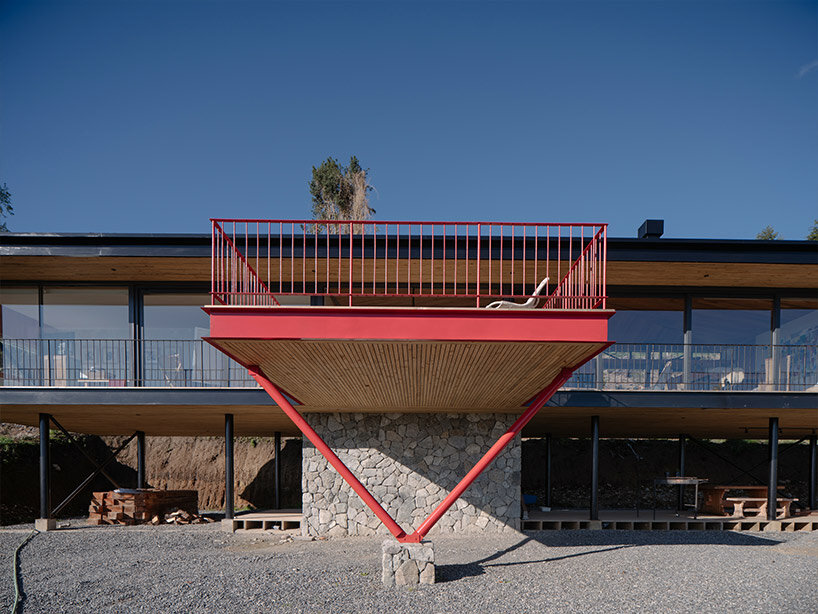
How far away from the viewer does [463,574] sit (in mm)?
7801

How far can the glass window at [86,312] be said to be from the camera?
1228 cm

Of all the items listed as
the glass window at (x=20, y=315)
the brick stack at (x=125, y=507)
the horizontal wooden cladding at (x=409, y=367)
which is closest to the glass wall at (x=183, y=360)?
the glass window at (x=20, y=315)

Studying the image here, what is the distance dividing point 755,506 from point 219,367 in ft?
42.7

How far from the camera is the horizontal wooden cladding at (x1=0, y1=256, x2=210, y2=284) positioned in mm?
11094

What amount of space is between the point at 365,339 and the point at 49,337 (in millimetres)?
10110

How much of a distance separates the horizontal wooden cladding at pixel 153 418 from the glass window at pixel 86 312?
1.68m

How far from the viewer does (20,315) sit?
12.6m

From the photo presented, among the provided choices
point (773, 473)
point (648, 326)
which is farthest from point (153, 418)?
point (773, 473)

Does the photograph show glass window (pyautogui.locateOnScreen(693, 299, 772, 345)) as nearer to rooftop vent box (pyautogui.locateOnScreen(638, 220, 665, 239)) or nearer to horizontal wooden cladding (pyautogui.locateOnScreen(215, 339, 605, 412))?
rooftop vent box (pyautogui.locateOnScreen(638, 220, 665, 239))

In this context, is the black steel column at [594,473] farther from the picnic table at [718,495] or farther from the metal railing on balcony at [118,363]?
the metal railing on balcony at [118,363]

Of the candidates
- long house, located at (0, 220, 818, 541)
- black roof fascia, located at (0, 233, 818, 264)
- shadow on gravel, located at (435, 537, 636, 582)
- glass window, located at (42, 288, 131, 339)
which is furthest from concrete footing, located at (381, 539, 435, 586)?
glass window, located at (42, 288, 131, 339)

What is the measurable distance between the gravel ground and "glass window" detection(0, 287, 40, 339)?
4.49 m

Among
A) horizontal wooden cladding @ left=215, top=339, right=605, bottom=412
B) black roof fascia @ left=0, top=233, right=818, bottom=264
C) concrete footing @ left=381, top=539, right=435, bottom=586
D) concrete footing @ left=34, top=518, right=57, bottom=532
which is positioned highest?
black roof fascia @ left=0, top=233, right=818, bottom=264

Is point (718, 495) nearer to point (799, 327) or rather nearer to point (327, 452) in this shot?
point (799, 327)
